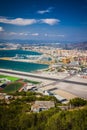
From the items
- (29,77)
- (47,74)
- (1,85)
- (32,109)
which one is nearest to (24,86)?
(1,85)

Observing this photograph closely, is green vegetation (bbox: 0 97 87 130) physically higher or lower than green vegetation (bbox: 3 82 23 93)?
higher

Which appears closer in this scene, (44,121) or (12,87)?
(44,121)

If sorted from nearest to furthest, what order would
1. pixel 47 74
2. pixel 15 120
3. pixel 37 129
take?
1. pixel 37 129
2. pixel 15 120
3. pixel 47 74

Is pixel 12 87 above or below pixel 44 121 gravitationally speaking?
below

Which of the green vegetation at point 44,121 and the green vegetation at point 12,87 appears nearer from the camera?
the green vegetation at point 44,121

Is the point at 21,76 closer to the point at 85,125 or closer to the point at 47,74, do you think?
the point at 47,74

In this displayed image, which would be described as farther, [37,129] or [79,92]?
[79,92]

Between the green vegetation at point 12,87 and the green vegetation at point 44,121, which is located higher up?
the green vegetation at point 44,121

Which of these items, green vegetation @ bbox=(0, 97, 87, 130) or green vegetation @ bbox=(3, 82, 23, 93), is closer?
green vegetation @ bbox=(0, 97, 87, 130)
